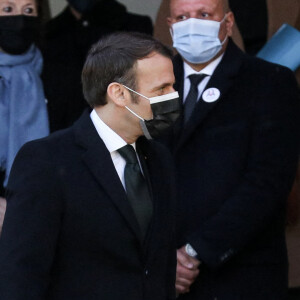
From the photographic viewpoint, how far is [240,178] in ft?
12.0

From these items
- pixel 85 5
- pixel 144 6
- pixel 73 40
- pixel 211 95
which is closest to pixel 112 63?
pixel 211 95

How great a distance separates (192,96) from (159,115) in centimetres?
91

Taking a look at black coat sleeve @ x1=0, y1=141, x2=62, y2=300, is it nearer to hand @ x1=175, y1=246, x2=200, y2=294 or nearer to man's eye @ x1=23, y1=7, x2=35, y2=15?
hand @ x1=175, y1=246, x2=200, y2=294

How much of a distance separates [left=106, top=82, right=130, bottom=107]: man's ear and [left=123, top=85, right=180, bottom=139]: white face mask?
0.7 inches

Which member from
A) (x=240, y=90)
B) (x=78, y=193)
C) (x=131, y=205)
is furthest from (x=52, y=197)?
(x=240, y=90)

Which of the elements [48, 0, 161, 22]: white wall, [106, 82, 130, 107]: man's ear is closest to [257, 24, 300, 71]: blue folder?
[48, 0, 161, 22]: white wall

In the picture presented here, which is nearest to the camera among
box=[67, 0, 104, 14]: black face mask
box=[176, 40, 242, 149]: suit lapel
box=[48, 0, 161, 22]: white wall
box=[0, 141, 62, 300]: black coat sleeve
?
box=[0, 141, 62, 300]: black coat sleeve

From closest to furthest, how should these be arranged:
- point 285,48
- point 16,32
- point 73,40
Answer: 1. point 16,32
2. point 285,48
3. point 73,40

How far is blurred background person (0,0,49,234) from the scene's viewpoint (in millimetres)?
3945

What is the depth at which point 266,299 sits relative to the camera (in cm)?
374

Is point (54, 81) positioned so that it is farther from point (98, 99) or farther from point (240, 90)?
point (98, 99)

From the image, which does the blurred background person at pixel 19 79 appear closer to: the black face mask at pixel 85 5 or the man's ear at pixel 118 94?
the black face mask at pixel 85 5

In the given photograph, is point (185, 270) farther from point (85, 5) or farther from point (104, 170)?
point (85, 5)

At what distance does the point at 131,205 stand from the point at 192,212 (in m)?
0.92
